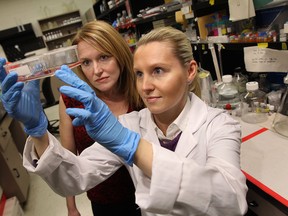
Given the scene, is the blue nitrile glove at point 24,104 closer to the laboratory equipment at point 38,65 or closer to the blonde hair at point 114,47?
the laboratory equipment at point 38,65

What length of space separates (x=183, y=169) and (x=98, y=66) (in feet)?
2.39

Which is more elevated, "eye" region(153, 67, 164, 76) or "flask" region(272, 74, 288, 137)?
"eye" region(153, 67, 164, 76)

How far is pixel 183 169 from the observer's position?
600 millimetres

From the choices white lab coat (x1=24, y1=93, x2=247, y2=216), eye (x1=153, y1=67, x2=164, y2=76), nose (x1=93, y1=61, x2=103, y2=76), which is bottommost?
white lab coat (x1=24, y1=93, x2=247, y2=216)

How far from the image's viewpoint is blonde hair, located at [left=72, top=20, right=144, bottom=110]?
1144 millimetres

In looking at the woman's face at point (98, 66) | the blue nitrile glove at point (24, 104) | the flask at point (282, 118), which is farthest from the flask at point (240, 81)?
the blue nitrile glove at point (24, 104)

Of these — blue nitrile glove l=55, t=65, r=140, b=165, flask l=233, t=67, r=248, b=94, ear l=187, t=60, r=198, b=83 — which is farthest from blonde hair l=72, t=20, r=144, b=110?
flask l=233, t=67, r=248, b=94

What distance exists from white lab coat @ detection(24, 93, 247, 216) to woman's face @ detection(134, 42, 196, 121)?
0.47 feet

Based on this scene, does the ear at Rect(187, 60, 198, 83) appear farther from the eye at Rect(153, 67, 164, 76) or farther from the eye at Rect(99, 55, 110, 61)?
the eye at Rect(99, 55, 110, 61)

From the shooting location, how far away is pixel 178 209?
0.61 meters

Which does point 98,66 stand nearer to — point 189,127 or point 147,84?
point 147,84

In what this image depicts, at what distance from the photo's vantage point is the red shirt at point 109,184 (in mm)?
1179

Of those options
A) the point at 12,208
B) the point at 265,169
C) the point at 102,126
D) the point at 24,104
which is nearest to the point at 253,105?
the point at 265,169

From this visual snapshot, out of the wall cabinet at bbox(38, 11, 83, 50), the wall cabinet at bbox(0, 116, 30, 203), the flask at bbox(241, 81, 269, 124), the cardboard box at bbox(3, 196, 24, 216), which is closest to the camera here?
the flask at bbox(241, 81, 269, 124)
